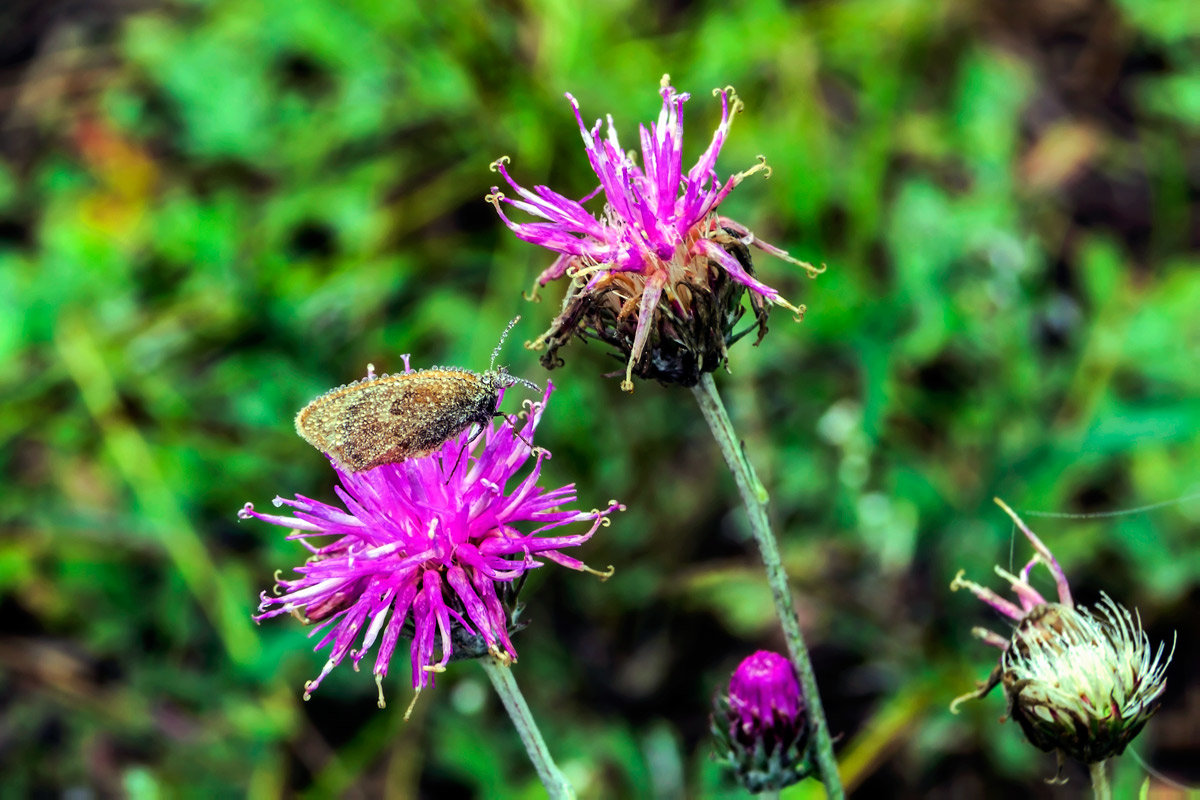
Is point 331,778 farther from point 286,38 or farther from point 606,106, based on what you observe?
point 286,38

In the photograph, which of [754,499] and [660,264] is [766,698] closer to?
[754,499]

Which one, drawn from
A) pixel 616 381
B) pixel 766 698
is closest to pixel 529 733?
pixel 766 698

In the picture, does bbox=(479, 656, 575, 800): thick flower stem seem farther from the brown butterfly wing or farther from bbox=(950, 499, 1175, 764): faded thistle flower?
bbox=(950, 499, 1175, 764): faded thistle flower

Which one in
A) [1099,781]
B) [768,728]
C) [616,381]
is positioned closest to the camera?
[1099,781]

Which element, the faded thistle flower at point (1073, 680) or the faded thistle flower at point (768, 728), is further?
the faded thistle flower at point (768, 728)

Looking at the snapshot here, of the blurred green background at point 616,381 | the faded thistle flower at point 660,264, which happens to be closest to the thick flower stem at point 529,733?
the faded thistle flower at point 660,264

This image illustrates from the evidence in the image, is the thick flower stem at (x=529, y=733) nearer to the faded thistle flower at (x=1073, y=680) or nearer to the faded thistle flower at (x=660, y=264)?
the faded thistle flower at (x=660, y=264)

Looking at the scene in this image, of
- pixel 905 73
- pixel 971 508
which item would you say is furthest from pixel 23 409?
pixel 905 73
